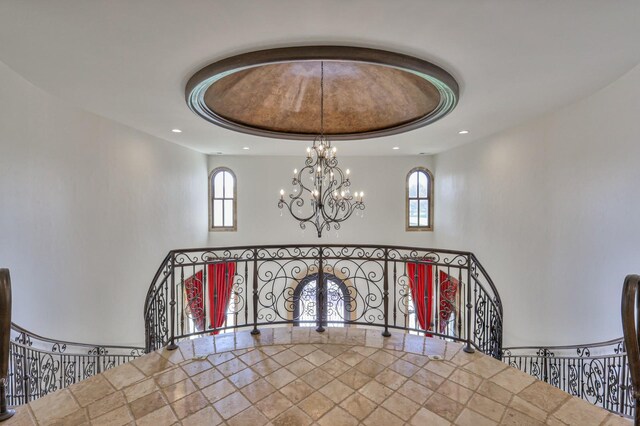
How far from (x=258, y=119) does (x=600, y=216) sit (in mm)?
4872

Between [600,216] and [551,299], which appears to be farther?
[551,299]

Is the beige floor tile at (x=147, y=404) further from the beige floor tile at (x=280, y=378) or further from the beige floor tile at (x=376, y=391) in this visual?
the beige floor tile at (x=376, y=391)

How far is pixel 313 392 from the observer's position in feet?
7.61

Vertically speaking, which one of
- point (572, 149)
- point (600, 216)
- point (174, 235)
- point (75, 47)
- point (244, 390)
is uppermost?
point (75, 47)

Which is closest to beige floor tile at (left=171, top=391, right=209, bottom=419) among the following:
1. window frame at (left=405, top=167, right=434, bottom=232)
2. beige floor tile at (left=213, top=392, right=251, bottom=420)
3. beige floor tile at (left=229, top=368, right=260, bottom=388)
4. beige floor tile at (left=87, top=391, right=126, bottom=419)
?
beige floor tile at (left=213, top=392, right=251, bottom=420)

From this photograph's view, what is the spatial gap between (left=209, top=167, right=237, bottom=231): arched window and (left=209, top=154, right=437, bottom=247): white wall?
174mm

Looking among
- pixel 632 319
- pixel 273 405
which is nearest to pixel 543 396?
pixel 632 319

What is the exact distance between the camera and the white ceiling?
199cm

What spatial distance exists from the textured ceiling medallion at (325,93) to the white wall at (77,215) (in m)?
1.80

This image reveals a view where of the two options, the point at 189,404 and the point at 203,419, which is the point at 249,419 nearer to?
the point at 203,419

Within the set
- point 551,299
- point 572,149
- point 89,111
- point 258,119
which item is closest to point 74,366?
point 89,111

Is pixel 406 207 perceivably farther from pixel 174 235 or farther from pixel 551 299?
pixel 174 235

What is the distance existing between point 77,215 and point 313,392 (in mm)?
4035

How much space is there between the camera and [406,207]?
26.6ft
